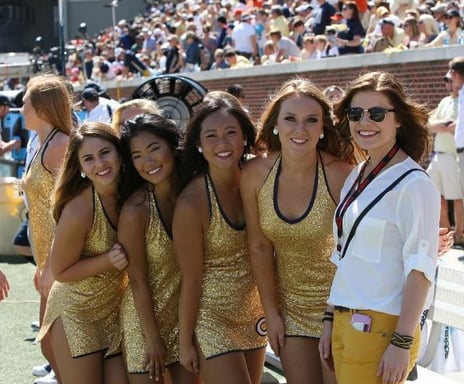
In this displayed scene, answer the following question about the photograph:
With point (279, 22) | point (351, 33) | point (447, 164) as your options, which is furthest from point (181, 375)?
point (279, 22)

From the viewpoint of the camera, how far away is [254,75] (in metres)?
17.3

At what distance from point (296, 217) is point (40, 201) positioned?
1969 mm

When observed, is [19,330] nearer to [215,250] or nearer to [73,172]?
[73,172]

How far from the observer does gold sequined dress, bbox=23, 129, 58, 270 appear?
16.7ft

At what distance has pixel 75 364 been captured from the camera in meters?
4.16

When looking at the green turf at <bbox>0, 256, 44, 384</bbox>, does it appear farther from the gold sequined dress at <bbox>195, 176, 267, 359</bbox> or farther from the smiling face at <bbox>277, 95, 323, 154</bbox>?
the smiling face at <bbox>277, 95, 323, 154</bbox>

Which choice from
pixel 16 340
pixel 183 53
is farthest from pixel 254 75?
pixel 16 340

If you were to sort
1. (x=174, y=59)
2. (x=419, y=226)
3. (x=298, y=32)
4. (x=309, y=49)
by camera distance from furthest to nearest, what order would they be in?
(x=174, y=59) → (x=298, y=32) → (x=309, y=49) → (x=419, y=226)

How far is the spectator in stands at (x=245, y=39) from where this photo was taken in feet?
61.0

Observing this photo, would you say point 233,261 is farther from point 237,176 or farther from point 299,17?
point 299,17

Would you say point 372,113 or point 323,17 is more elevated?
point 323,17

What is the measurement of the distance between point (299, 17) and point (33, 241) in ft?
43.6

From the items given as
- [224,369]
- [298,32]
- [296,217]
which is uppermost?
[298,32]

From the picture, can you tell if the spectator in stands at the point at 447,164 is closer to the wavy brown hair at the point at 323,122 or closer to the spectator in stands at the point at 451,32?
the spectator in stands at the point at 451,32
